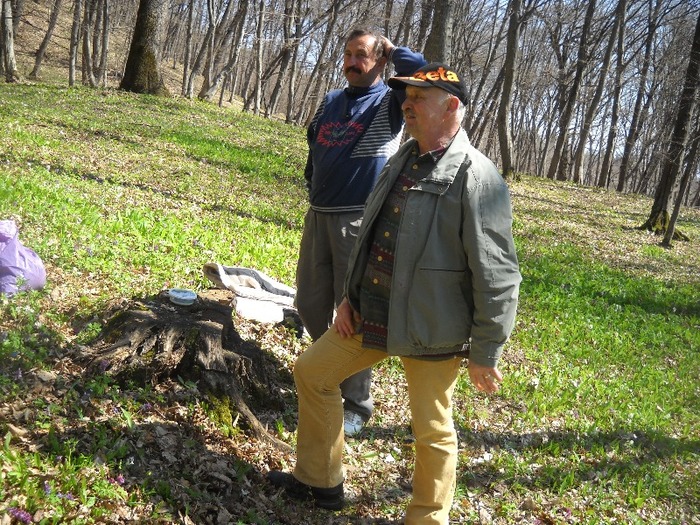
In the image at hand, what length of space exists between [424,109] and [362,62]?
1223 millimetres

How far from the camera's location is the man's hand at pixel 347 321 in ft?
9.94

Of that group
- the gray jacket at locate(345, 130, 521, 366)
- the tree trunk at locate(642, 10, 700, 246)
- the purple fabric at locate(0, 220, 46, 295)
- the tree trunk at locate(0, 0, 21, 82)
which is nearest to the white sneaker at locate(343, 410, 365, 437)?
the gray jacket at locate(345, 130, 521, 366)

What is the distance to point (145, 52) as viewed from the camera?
17.3 metres

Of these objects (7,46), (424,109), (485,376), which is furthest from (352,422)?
(7,46)

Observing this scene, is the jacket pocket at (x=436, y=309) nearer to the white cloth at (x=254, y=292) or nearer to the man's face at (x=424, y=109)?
the man's face at (x=424, y=109)

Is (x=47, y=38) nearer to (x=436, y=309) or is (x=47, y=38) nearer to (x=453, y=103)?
(x=453, y=103)

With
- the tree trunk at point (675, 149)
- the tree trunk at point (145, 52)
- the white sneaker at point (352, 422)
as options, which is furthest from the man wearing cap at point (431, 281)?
the tree trunk at point (145, 52)

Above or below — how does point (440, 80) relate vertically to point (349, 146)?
above

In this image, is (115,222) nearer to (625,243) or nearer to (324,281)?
(324,281)

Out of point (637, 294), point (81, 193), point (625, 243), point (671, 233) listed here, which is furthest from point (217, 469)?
point (671, 233)

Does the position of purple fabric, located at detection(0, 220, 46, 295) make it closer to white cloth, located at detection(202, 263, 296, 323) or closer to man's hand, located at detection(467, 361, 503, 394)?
white cloth, located at detection(202, 263, 296, 323)

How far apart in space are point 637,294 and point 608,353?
317 centimetres

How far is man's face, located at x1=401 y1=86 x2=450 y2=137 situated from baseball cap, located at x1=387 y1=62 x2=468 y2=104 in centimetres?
3

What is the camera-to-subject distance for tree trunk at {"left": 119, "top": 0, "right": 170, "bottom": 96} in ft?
56.0
